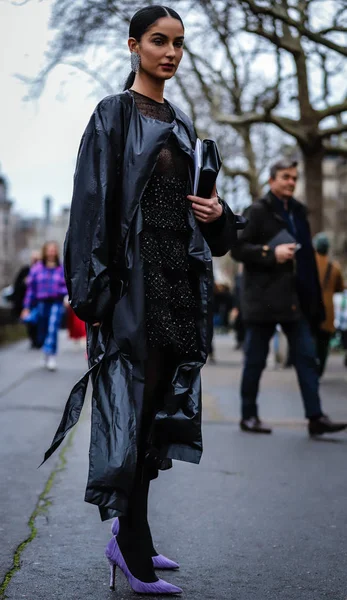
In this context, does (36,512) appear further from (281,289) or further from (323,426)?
(281,289)

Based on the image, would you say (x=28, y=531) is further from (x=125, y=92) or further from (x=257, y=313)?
(x=257, y=313)

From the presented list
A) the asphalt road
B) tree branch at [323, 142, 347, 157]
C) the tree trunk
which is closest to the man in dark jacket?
the asphalt road

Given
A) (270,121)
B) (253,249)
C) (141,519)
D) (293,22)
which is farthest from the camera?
(270,121)

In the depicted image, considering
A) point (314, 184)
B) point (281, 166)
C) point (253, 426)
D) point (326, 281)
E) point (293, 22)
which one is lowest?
point (253, 426)

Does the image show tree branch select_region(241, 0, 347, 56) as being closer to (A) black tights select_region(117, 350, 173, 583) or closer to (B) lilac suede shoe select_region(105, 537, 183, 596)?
(A) black tights select_region(117, 350, 173, 583)

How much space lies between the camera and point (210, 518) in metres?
4.96

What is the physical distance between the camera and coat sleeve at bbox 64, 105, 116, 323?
3.56m

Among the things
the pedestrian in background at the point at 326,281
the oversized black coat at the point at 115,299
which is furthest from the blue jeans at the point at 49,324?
the oversized black coat at the point at 115,299

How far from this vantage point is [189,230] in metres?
3.75

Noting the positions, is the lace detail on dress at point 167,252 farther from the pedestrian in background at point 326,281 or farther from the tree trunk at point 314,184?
the tree trunk at point 314,184

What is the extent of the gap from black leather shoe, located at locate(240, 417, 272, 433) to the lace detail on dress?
14.0ft

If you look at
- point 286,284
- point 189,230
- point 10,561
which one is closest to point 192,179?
point 189,230

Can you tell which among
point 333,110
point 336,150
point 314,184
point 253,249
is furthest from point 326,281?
point 336,150

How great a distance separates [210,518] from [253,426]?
3038mm
